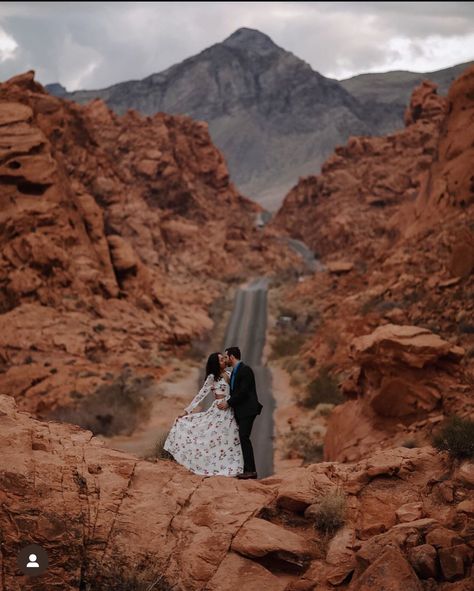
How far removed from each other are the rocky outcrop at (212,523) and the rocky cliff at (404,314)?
4.55 metres

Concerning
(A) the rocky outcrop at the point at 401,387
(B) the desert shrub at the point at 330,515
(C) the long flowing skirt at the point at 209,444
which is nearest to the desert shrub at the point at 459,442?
(B) the desert shrub at the point at 330,515

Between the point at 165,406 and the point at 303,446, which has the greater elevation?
the point at 165,406

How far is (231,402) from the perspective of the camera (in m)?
8.61

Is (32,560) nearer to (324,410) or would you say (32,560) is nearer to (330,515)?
(330,515)

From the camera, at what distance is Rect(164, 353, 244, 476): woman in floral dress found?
8.48m

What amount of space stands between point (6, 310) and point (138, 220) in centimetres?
3213

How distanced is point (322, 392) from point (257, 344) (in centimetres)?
1808

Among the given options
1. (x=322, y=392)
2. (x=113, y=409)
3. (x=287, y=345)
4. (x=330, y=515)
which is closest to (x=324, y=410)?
(x=322, y=392)

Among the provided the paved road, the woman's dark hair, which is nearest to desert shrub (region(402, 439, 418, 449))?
the woman's dark hair

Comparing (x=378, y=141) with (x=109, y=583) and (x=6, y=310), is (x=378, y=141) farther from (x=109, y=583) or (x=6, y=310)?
(x=109, y=583)

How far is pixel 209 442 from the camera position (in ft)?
28.2

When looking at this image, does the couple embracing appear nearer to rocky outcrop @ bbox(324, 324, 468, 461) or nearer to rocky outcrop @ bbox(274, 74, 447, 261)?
rocky outcrop @ bbox(324, 324, 468, 461)

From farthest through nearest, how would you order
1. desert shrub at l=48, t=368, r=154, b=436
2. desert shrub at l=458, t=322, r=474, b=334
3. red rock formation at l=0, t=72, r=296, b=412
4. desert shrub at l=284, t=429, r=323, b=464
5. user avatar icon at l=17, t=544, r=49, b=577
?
red rock formation at l=0, t=72, r=296, b=412
desert shrub at l=48, t=368, r=154, b=436
desert shrub at l=284, t=429, r=323, b=464
desert shrub at l=458, t=322, r=474, b=334
user avatar icon at l=17, t=544, r=49, b=577

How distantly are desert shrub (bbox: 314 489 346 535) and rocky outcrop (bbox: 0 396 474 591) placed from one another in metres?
0.08
